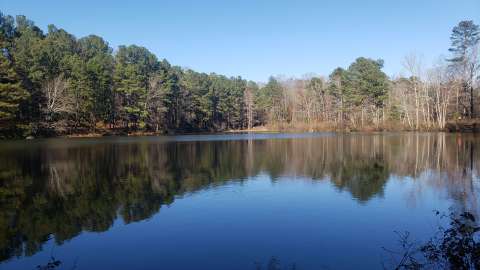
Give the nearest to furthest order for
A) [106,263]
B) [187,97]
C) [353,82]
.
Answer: [106,263] → [353,82] → [187,97]

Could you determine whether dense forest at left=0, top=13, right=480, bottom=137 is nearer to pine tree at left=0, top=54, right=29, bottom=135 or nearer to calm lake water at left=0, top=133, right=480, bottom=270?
pine tree at left=0, top=54, right=29, bottom=135

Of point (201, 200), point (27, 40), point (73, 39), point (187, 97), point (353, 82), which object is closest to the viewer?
point (201, 200)

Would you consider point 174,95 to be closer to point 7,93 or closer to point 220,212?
point 7,93

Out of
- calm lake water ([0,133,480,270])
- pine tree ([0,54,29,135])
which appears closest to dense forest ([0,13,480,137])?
pine tree ([0,54,29,135])

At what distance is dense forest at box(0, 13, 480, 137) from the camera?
51500 mm

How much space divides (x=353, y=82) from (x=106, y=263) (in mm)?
77498

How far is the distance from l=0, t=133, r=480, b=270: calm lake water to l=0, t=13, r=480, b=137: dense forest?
32675 mm

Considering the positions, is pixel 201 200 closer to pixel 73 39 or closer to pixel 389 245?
pixel 389 245

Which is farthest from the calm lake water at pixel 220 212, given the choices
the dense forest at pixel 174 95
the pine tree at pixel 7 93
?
the dense forest at pixel 174 95

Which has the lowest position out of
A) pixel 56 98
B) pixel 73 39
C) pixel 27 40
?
pixel 56 98

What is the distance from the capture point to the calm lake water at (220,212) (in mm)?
7555

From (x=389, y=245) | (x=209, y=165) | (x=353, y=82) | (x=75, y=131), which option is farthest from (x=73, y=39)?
(x=389, y=245)

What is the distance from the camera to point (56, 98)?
52.2 m

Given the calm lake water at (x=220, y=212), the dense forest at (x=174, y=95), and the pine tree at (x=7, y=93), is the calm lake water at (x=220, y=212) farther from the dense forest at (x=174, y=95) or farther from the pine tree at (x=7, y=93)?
the dense forest at (x=174, y=95)
